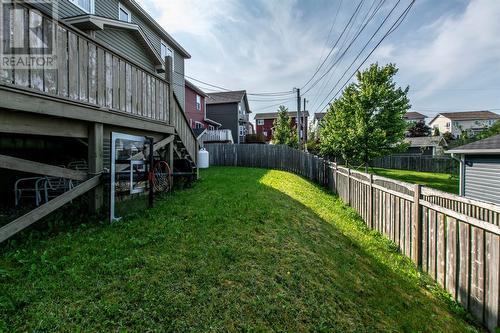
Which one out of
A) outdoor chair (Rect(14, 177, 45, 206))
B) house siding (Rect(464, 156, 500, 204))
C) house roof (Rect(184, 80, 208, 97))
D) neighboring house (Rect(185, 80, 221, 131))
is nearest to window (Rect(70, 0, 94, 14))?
outdoor chair (Rect(14, 177, 45, 206))

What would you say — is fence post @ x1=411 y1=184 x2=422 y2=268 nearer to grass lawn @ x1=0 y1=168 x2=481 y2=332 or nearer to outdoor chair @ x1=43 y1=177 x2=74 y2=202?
grass lawn @ x1=0 y1=168 x2=481 y2=332

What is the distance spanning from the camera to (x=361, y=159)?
15.4m

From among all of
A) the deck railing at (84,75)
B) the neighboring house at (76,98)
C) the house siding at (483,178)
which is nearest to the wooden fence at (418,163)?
the house siding at (483,178)

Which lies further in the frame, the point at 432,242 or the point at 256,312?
the point at 432,242

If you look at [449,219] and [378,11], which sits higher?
[378,11]

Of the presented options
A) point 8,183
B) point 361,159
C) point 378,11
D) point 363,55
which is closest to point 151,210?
point 8,183

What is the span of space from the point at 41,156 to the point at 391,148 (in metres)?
16.4

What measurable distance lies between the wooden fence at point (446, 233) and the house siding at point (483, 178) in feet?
19.3

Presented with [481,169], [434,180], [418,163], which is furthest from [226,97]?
[481,169]

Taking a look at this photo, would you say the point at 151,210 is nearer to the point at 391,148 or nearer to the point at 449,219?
the point at 449,219

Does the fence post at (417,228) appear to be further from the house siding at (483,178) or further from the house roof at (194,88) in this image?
the house roof at (194,88)

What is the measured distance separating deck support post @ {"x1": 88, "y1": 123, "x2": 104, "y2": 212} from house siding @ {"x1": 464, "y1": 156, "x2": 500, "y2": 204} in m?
11.8

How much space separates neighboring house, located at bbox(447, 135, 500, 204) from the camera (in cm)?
888

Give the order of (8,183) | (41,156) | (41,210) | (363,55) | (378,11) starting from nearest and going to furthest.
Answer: (41,210)
(8,183)
(41,156)
(378,11)
(363,55)
